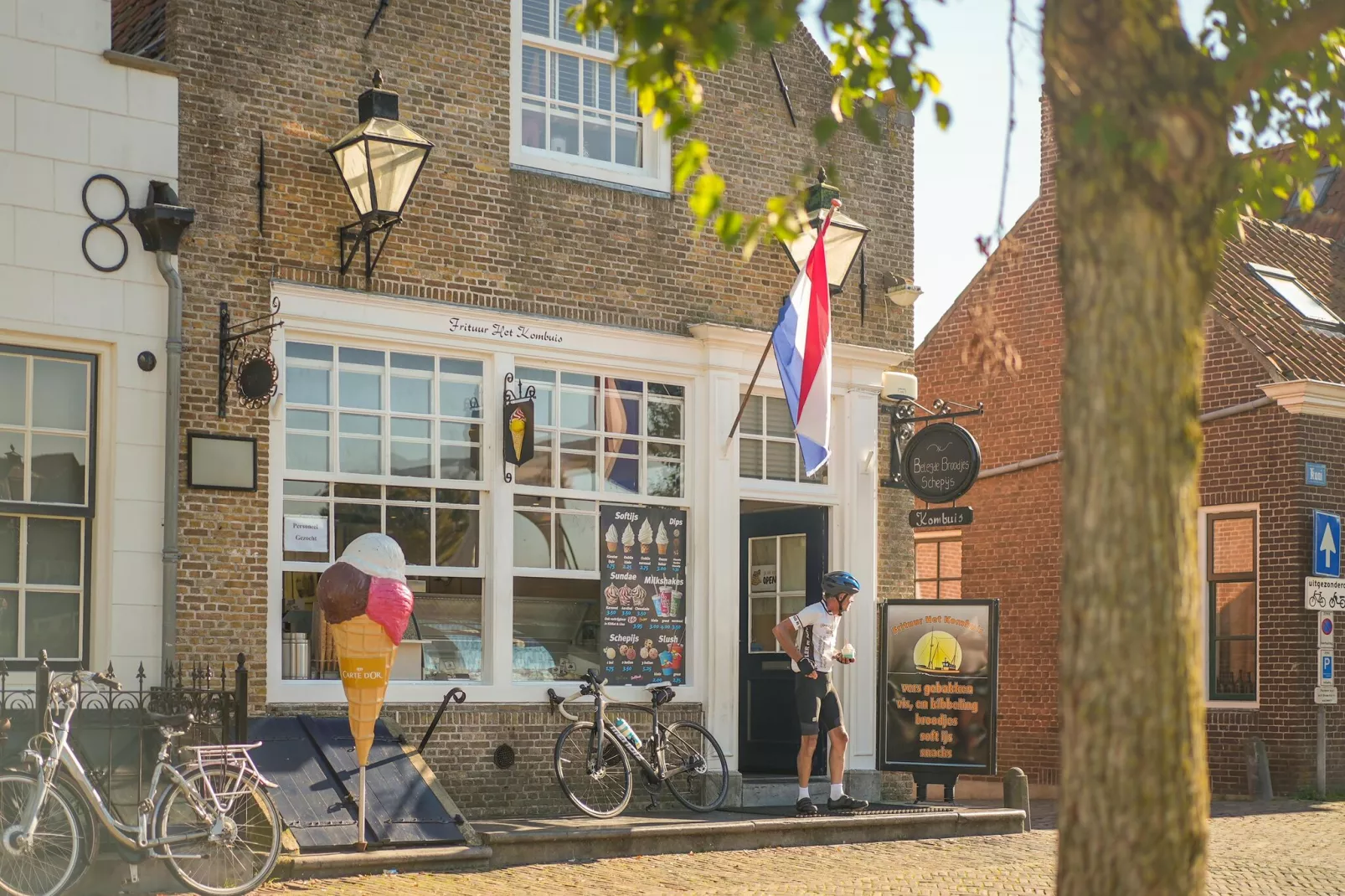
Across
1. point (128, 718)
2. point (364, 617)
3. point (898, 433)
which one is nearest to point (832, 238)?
point (898, 433)

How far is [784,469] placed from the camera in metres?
13.4

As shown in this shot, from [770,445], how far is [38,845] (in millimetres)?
6869

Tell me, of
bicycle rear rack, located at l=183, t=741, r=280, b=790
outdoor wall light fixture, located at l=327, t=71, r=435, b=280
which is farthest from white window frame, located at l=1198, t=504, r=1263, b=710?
bicycle rear rack, located at l=183, t=741, r=280, b=790

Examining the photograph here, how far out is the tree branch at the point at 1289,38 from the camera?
4.80 meters

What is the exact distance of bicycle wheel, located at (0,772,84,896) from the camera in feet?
26.0

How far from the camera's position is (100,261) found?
10297mm

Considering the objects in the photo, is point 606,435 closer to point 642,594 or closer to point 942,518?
point 642,594

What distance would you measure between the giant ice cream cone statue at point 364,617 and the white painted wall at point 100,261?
1.51 m

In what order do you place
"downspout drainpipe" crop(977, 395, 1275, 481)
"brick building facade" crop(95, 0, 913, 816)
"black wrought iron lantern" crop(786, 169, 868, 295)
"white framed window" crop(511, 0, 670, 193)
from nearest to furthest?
1. "brick building facade" crop(95, 0, 913, 816)
2. "white framed window" crop(511, 0, 670, 193)
3. "black wrought iron lantern" crop(786, 169, 868, 295)
4. "downspout drainpipe" crop(977, 395, 1275, 481)

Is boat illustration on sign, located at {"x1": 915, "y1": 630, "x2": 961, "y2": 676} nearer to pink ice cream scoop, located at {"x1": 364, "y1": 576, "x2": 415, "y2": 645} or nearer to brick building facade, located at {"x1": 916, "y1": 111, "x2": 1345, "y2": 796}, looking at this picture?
brick building facade, located at {"x1": 916, "y1": 111, "x2": 1345, "y2": 796}

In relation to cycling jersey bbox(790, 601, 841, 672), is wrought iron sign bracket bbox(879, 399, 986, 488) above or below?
above

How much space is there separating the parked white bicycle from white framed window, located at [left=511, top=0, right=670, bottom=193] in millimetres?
5275

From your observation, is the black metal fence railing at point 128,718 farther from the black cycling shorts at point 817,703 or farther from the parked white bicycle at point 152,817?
the black cycling shorts at point 817,703

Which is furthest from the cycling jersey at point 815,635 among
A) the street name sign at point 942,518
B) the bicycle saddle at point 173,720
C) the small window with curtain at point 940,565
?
the small window with curtain at point 940,565
